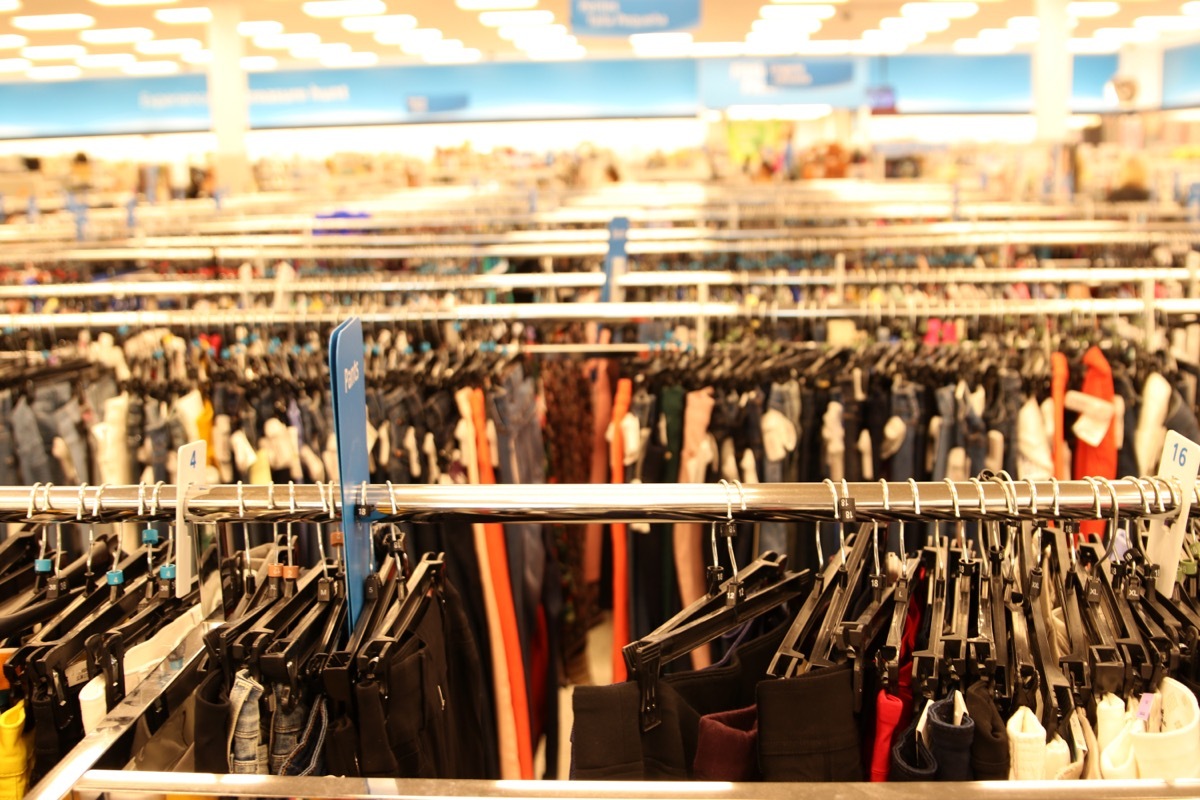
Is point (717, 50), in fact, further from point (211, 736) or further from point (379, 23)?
point (211, 736)

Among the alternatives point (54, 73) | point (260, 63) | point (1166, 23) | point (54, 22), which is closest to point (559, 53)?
point (260, 63)

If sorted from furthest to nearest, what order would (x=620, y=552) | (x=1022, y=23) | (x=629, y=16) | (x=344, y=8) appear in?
(x=1022, y=23) < (x=344, y=8) < (x=629, y=16) < (x=620, y=552)

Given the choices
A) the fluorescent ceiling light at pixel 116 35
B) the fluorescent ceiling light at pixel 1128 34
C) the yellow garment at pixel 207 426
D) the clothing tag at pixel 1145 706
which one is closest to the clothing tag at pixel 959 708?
the clothing tag at pixel 1145 706

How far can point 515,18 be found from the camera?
11359 mm

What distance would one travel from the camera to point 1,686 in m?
1.14

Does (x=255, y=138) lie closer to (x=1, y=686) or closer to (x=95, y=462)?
(x=95, y=462)

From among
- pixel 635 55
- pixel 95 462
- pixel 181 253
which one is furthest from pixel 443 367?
pixel 635 55

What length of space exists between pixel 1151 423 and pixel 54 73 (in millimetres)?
16977

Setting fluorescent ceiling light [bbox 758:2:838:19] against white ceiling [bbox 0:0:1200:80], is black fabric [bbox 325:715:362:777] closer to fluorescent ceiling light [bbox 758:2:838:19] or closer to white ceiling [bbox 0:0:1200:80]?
white ceiling [bbox 0:0:1200:80]

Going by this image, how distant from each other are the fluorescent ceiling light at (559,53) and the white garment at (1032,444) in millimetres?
13111

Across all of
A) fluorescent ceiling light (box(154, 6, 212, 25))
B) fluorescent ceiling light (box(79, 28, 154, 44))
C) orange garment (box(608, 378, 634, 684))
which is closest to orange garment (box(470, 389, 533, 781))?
orange garment (box(608, 378, 634, 684))

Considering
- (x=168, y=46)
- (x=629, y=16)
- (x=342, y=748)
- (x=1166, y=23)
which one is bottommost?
(x=342, y=748)

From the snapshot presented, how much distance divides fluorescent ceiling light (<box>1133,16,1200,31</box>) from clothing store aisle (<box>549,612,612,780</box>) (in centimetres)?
1243

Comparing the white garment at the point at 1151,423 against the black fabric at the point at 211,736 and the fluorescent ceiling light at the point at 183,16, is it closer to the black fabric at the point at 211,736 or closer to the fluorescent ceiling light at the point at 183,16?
the black fabric at the point at 211,736
